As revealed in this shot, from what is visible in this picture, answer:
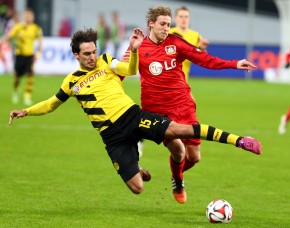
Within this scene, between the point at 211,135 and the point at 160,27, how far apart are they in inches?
67.2

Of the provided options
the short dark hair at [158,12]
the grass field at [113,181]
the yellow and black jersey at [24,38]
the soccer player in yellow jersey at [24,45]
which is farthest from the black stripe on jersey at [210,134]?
the yellow and black jersey at [24,38]

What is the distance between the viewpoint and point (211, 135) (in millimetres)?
8477

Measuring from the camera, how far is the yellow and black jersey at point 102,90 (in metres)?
8.91

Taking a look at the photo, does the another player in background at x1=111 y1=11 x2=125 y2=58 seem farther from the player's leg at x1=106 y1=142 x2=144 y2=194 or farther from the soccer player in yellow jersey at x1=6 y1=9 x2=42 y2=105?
the player's leg at x1=106 y1=142 x2=144 y2=194

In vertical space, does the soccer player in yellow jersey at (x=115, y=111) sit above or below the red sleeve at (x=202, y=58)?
below

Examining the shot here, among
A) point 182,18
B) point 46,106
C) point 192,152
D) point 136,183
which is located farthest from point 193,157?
point 182,18

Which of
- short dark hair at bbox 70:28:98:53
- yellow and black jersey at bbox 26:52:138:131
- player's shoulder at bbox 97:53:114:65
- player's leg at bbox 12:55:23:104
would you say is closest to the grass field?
yellow and black jersey at bbox 26:52:138:131

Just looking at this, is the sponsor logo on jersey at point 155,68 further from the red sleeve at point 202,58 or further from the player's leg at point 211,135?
the player's leg at point 211,135

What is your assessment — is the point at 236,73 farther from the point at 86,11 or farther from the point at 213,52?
the point at 86,11

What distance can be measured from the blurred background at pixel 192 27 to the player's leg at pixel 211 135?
82.3ft

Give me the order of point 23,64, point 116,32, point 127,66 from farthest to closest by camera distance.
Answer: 1. point 116,32
2. point 23,64
3. point 127,66

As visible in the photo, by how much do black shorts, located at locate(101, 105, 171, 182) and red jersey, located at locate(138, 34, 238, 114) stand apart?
886mm

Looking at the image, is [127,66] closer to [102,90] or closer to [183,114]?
[102,90]

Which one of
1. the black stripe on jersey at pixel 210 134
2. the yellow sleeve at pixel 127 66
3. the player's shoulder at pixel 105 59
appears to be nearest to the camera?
the black stripe on jersey at pixel 210 134
